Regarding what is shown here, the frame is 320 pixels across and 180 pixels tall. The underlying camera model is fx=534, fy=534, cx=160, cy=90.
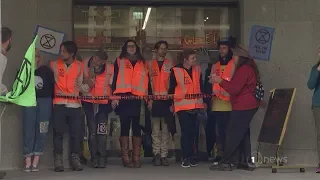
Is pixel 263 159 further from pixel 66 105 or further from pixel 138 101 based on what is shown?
pixel 66 105

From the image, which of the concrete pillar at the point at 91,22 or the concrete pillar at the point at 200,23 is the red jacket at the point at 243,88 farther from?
the concrete pillar at the point at 91,22

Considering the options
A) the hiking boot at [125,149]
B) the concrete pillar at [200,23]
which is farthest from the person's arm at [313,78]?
the hiking boot at [125,149]

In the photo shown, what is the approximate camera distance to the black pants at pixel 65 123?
8.28 meters

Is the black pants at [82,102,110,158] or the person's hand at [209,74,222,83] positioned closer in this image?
the person's hand at [209,74,222,83]

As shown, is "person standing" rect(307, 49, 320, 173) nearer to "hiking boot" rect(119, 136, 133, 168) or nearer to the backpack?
the backpack

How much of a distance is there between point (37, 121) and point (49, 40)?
1402 millimetres

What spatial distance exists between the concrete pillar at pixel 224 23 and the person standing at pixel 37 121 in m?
3.43

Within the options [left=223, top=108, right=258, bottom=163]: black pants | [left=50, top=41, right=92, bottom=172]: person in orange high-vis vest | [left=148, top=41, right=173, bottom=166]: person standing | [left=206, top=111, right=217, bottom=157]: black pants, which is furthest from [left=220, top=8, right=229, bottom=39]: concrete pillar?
[left=50, top=41, right=92, bottom=172]: person in orange high-vis vest

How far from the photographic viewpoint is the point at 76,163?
8.40 m

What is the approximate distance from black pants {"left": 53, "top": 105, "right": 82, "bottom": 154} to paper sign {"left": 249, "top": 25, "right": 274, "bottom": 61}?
10.2ft

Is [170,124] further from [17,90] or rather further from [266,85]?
[17,90]

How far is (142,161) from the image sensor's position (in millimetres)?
9453

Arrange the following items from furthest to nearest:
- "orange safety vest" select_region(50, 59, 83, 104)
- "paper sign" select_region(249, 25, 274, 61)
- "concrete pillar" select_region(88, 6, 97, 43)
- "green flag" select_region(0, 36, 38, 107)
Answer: "concrete pillar" select_region(88, 6, 97, 43) < "paper sign" select_region(249, 25, 274, 61) < "orange safety vest" select_region(50, 59, 83, 104) < "green flag" select_region(0, 36, 38, 107)

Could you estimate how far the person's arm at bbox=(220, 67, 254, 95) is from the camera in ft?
26.7
